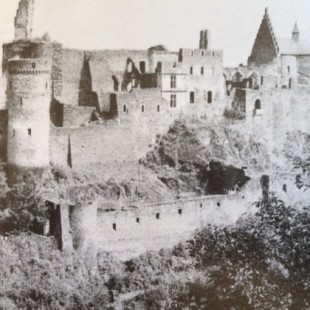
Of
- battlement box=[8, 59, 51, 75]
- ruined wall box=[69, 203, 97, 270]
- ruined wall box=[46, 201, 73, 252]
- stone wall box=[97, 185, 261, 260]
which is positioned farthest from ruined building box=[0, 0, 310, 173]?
stone wall box=[97, 185, 261, 260]

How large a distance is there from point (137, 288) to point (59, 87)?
4524 mm

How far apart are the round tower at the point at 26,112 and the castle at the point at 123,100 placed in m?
0.01

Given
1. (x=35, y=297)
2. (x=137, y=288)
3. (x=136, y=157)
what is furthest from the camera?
(x=136, y=157)

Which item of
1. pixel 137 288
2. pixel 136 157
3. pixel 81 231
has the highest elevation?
pixel 136 157

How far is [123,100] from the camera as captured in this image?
12.2m

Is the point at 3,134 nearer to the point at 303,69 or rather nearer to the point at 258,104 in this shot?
the point at 258,104

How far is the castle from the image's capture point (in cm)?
1075

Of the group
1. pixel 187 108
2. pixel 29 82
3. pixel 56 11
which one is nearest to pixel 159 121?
pixel 187 108

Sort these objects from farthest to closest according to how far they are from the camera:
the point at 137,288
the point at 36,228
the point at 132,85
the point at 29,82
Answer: the point at 132,85, the point at 29,82, the point at 36,228, the point at 137,288

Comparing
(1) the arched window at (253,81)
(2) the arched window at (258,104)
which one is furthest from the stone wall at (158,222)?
(1) the arched window at (253,81)

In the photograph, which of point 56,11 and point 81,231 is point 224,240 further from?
point 56,11

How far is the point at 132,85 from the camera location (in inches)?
518

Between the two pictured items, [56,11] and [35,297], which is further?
[35,297]

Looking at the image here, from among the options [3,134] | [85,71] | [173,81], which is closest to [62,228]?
[3,134]
